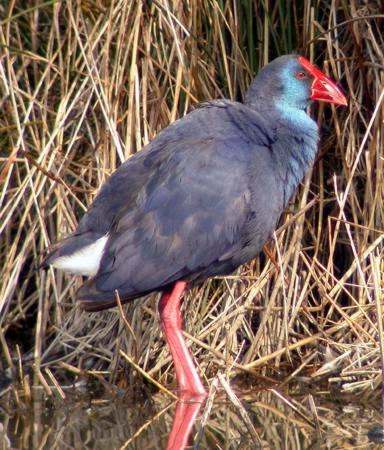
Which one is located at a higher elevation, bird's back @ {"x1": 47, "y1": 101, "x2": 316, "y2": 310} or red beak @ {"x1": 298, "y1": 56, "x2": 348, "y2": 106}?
red beak @ {"x1": 298, "y1": 56, "x2": 348, "y2": 106}

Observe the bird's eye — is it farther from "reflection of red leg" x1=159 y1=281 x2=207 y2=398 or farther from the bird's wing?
"reflection of red leg" x1=159 y1=281 x2=207 y2=398

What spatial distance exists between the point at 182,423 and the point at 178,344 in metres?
0.39


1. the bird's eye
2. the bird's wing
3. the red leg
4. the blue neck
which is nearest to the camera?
the red leg

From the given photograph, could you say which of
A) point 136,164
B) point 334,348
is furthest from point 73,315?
point 334,348

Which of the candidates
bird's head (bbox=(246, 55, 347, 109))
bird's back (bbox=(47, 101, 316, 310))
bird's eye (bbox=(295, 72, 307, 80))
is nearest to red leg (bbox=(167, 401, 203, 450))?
bird's back (bbox=(47, 101, 316, 310))

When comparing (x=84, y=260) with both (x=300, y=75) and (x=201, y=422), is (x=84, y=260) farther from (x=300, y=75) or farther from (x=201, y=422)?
(x=300, y=75)

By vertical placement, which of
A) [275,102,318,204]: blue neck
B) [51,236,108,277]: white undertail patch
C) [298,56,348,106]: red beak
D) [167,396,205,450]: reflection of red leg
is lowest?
[167,396,205,450]: reflection of red leg

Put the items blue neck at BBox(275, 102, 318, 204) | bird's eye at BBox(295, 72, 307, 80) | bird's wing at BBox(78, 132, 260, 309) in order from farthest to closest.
A: bird's eye at BBox(295, 72, 307, 80), blue neck at BBox(275, 102, 318, 204), bird's wing at BBox(78, 132, 260, 309)

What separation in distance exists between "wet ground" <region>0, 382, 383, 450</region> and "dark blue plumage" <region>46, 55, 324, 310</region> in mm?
379

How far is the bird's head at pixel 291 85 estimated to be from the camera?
373 centimetres

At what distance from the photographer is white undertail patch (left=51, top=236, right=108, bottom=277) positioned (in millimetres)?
3502

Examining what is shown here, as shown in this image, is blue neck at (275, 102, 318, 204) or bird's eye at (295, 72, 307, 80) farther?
bird's eye at (295, 72, 307, 80)

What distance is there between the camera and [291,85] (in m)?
3.81

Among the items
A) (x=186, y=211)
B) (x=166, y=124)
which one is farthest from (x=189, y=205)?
(x=166, y=124)
